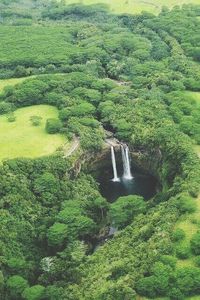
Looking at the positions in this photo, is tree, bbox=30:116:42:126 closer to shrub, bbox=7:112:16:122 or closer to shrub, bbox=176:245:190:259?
shrub, bbox=7:112:16:122

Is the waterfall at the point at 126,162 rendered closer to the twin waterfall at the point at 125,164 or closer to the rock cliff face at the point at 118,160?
the twin waterfall at the point at 125,164

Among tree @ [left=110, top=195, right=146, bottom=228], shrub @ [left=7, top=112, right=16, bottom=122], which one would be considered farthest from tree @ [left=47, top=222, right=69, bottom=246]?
shrub @ [left=7, top=112, right=16, bottom=122]

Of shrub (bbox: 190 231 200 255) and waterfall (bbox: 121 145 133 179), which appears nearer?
shrub (bbox: 190 231 200 255)

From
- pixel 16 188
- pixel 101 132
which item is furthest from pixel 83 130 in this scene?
pixel 16 188

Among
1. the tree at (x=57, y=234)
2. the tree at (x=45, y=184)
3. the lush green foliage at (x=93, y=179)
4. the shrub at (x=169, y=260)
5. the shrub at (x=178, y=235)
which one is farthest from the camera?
the tree at (x=45, y=184)

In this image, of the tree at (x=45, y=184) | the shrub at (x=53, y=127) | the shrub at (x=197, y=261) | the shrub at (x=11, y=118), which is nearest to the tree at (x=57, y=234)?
the tree at (x=45, y=184)

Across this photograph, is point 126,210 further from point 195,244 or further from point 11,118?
point 11,118

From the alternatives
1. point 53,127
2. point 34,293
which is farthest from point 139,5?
point 34,293
